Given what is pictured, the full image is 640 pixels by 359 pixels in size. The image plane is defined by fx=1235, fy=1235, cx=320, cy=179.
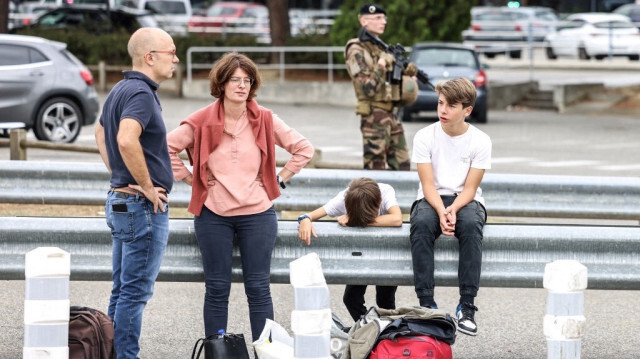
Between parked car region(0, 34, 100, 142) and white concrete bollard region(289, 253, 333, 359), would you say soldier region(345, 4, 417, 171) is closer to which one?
white concrete bollard region(289, 253, 333, 359)

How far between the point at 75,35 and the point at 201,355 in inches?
1030

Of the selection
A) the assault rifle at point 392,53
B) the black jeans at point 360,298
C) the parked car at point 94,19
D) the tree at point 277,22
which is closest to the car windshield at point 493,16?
the tree at point 277,22

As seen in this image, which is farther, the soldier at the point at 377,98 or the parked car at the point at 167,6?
the parked car at the point at 167,6

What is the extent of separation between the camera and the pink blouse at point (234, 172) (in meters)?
6.15

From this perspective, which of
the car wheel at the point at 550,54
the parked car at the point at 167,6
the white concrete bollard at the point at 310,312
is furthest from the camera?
Answer: the parked car at the point at 167,6

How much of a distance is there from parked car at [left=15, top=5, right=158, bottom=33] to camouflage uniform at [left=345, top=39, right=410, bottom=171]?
22157 millimetres

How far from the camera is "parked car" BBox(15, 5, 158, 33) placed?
107ft

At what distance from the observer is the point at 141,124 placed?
573 cm

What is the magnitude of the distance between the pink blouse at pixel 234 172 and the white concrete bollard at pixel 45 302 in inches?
45.2

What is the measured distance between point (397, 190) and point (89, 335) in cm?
324

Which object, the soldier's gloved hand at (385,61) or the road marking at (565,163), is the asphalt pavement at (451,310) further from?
the road marking at (565,163)

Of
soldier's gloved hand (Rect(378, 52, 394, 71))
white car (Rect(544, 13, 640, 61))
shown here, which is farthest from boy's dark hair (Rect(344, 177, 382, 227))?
white car (Rect(544, 13, 640, 61))

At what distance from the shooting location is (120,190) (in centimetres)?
→ 591

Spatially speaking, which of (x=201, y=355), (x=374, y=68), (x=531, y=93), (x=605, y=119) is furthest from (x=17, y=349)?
(x=531, y=93)
